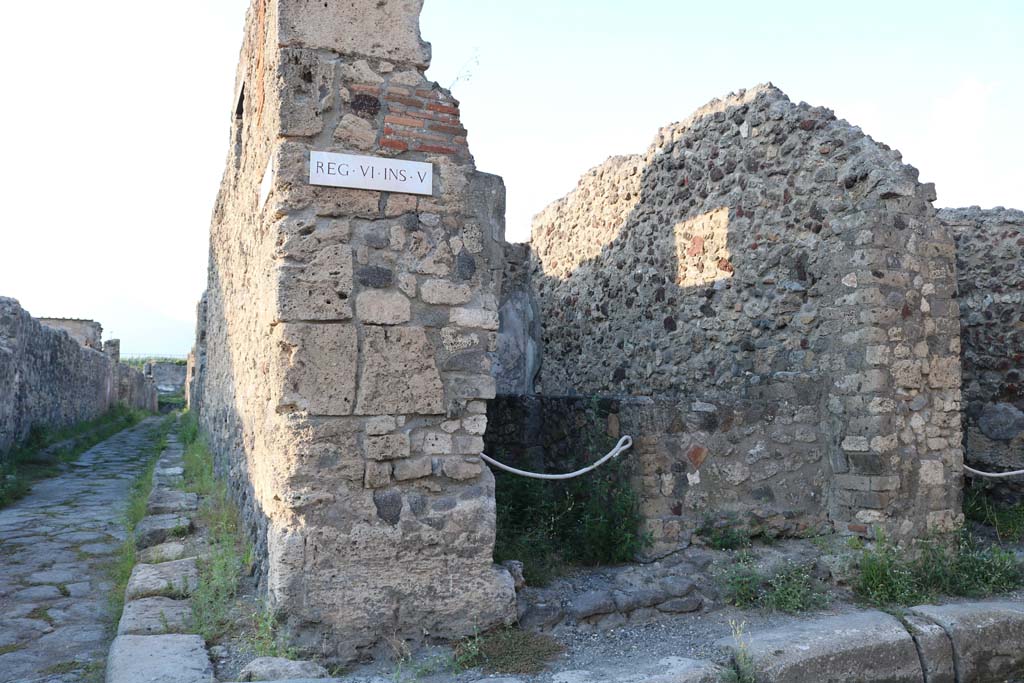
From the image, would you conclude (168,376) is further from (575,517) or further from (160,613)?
(160,613)

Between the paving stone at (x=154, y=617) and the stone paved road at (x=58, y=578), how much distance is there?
200 millimetres

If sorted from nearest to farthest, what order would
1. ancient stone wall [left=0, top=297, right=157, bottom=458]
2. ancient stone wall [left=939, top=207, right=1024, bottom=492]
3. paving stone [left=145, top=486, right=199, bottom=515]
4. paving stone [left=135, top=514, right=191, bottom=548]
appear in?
paving stone [left=135, top=514, right=191, bottom=548] < paving stone [left=145, top=486, right=199, bottom=515] < ancient stone wall [left=939, top=207, right=1024, bottom=492] < ancient stone wall [left=0, top=297, right=157, bottom=458]

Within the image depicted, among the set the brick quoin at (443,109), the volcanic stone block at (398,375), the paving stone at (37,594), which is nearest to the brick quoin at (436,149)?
the brick quoin at (443,109)

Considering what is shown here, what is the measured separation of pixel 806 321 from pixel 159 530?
452 cm

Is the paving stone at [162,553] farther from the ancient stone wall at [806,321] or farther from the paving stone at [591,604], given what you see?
the ancient stone wall at [806,321]

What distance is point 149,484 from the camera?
24.5ft

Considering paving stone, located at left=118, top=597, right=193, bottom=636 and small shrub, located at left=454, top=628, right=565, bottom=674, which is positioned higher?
paving stone, located at left=118, top=597, right=193, bottom=636

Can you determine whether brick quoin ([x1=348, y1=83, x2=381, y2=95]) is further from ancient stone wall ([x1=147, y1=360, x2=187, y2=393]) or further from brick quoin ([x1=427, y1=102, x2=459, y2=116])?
ancient stone wall ([x1=147, y1=360, x2=187, y2=393])

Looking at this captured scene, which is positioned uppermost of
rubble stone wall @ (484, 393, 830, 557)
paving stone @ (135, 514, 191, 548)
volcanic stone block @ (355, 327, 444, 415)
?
volcanic stone block @ (355, 327, 444, 415)

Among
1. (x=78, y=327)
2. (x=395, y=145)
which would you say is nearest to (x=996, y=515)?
(x=395, y=145)

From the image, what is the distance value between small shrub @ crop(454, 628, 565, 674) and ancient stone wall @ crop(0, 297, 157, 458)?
25.2ft

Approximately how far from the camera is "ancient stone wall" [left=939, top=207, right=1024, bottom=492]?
6.47 metres

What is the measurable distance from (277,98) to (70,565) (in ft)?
11.4

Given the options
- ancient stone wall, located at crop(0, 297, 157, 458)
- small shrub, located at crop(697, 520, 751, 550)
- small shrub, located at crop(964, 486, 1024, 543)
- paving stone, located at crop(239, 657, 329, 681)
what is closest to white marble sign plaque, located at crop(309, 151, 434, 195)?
paving stone, located at crop(239, 657, 329, 681)
